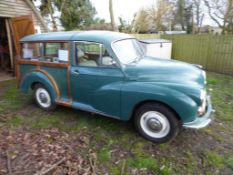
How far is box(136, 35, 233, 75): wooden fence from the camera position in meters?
8.95

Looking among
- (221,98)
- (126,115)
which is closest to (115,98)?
(126,115)

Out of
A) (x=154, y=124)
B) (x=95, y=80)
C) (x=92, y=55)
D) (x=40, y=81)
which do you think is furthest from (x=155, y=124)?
(x=40, y=81)

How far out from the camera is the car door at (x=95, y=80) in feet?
12.0

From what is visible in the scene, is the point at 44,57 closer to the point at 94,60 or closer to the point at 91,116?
the point at 94,60

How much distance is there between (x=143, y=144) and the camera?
351 cm

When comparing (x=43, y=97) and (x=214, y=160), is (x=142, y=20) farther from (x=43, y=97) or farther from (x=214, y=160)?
(x=214, y=160)

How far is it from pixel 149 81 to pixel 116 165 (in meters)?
1.38

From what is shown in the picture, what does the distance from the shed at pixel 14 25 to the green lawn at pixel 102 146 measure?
3.96 metres

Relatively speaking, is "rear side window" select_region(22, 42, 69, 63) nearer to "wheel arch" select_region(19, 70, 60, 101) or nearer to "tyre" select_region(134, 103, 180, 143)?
"wheel arch" select_region(19, 70, 60, 101)

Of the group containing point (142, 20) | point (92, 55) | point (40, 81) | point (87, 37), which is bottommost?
point (40, 81)

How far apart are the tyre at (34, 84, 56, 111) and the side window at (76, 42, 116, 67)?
1.23 metres

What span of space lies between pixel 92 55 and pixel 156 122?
5.69ft

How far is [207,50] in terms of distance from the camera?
960cm

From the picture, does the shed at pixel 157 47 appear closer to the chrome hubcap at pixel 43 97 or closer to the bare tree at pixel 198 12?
the chrome hubcap at pixel 43 97
